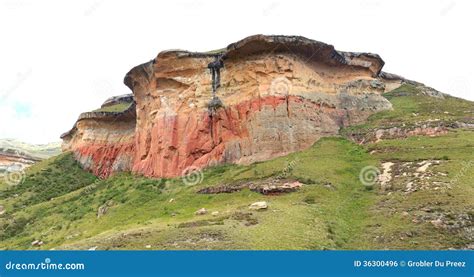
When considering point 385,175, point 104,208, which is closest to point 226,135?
point 104,208

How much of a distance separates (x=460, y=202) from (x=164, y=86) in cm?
3648

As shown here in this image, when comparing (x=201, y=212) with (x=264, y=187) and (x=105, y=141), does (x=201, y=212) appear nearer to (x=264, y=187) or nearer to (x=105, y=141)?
(x=264, y=187)

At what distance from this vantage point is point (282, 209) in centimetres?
3541

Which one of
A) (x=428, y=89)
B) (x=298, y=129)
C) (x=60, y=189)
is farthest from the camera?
(x=428, y=89)

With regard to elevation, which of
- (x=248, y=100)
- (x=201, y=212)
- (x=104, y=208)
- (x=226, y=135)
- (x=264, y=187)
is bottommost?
(x=104, y=208)

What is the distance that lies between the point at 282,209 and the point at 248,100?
21.1 m

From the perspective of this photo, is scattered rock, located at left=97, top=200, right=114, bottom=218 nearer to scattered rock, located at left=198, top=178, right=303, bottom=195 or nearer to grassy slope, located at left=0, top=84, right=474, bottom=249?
grassy slope, located at left=0, top=84, right=474, bottom=249

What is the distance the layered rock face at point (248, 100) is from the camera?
174 ft

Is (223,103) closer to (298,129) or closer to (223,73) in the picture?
(223,73)

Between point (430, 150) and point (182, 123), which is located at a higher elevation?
point (182, 123)

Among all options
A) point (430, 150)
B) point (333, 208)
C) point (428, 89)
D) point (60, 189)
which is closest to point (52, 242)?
point (333, 208)

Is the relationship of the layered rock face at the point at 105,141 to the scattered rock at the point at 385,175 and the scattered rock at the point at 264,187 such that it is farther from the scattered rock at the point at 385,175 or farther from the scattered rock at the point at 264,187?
the scattered rock at the point at 385,175

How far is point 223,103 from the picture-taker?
55844 mm

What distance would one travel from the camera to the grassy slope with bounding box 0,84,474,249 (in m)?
30.4
